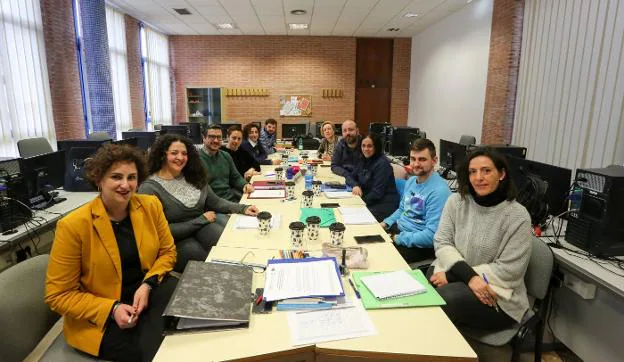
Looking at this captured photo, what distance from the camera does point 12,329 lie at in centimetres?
136

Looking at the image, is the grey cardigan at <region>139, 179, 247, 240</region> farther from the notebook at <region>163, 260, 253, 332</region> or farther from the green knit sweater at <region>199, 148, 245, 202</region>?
the notebook at <region>163, 260, 253, 332</region>

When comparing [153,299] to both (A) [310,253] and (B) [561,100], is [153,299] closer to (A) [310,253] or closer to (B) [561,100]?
(A) [310,253]

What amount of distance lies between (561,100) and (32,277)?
558 centimetres

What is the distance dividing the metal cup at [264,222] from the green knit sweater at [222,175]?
1.55m

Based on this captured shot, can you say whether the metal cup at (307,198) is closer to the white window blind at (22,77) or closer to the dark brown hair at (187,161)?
the dark brown hair at (187,161)

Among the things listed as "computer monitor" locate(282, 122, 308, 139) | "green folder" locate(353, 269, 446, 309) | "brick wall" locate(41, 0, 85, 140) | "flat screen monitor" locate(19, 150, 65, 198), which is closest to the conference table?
"green folder" locate(353, 269, 446, 309)

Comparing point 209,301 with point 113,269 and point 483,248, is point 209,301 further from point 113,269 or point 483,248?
point 483,248

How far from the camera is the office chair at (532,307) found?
173cm

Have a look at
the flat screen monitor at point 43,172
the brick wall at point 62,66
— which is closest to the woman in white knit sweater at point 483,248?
the flat screen monitor at point 43,172

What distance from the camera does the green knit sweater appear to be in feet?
11.7

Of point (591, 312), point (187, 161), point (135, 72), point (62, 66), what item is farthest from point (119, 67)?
point (591, 312)

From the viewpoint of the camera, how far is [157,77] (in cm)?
913

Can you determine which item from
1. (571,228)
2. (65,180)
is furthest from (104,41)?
(571,228)

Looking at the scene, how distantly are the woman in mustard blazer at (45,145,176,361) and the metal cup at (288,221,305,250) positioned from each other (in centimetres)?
67
